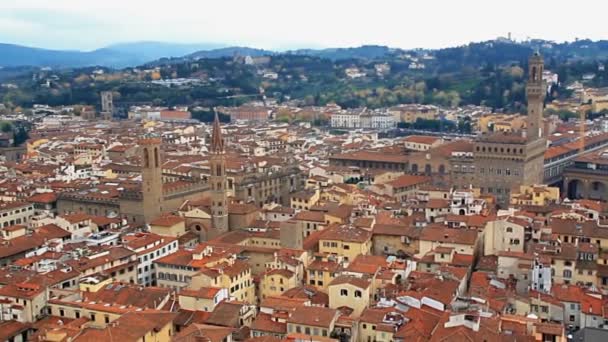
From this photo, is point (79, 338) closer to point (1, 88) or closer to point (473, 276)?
point (473, 276)

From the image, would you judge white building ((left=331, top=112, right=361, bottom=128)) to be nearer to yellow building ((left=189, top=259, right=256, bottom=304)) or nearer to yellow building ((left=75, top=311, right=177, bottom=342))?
yellow building ((left=189, top=259, right=256, bottom=304))

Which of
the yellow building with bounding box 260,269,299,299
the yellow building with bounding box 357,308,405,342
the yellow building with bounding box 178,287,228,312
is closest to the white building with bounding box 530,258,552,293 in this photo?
the yellow building with bounding box 357,308,405,342

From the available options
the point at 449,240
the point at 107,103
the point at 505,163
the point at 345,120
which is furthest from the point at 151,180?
the point at 107,103

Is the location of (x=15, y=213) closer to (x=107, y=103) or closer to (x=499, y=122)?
(x=499, y=122)

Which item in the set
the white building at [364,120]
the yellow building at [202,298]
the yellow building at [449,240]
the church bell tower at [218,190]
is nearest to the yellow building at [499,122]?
the white building at [364,120]

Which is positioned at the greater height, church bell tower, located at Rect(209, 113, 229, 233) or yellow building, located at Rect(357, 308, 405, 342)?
church bell tower, located at Rect(209, 113, 229, 233)

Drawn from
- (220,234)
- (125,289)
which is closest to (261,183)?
(220,234)
